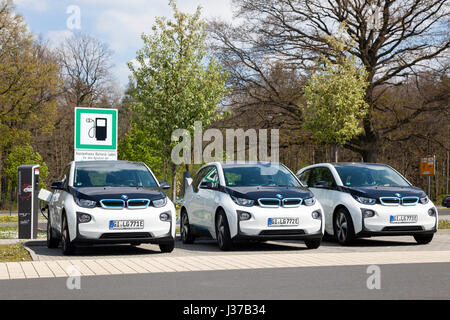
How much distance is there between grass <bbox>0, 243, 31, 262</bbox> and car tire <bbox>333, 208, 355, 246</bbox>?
615 cm

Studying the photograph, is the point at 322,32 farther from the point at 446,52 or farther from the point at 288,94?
the point at 446,52

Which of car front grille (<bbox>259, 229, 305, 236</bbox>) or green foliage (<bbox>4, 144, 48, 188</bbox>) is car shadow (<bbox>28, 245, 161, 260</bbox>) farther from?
green foliage (<bbox>4, 144, 48, 188</bbox>)

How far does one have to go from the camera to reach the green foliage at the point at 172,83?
2364 centimetres

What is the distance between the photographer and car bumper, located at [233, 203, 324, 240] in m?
12.2

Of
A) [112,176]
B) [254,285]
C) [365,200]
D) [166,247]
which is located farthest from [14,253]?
[365,200]

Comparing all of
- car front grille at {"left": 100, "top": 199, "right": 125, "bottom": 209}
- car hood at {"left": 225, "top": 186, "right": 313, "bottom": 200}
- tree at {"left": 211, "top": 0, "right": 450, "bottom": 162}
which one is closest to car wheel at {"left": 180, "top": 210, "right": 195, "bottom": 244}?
car hood at {"left": 225, "top": 186, "right": 313, "bottom": 200}

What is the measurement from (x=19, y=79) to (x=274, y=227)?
3473 cm

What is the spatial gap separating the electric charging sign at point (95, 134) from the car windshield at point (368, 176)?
6.19m

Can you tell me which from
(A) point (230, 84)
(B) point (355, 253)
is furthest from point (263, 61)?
(B) point (355, 253)

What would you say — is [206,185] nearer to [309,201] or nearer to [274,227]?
[274,227]

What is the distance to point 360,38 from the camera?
33156 millimetres

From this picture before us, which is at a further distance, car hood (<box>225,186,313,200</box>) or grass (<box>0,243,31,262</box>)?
car hood (<box>225,186,313,200</box>)

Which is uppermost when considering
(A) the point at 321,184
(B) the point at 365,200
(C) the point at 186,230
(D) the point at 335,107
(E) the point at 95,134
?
(D) the point at 335,107

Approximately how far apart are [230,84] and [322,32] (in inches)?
210
